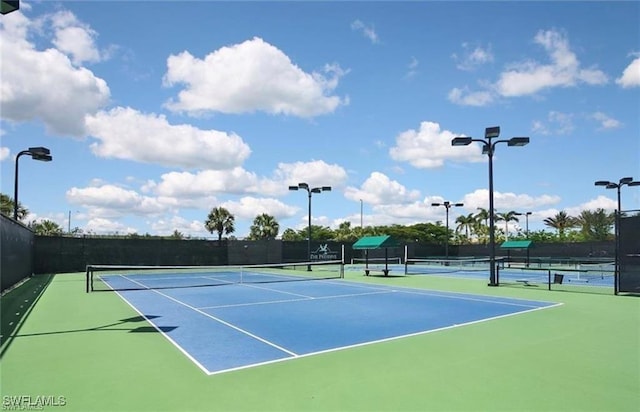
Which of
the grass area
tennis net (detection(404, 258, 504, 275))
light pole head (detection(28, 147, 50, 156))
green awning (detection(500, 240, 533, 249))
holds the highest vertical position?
light pole head (detection(28, 147, 50, 156))

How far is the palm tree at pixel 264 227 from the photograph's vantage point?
229 feet

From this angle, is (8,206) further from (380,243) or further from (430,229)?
(430,229)

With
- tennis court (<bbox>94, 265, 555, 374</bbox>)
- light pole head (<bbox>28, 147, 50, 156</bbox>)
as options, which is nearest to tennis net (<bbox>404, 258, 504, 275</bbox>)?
tennis court (<bbox>94, 265, 555, 374</bbox>)

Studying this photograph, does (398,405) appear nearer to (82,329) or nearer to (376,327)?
(376,327)

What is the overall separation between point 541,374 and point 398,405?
2.46m

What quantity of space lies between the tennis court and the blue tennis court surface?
0.02m

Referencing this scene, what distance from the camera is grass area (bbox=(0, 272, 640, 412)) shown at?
17.1ft

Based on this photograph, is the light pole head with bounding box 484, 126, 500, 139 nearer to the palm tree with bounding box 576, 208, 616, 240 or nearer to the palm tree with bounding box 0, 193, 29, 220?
the palm tree with bounding box 0, 193, 29, 220

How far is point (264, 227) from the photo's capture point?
70.5 m

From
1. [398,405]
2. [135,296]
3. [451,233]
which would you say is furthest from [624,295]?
[451,233]

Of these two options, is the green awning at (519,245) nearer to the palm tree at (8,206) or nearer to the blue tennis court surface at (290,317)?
the blue tennis court surface at (290,317)

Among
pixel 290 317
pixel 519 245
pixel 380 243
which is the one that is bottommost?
pixel 290 317

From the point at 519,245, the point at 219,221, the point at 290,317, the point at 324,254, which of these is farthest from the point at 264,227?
the point at 290,317

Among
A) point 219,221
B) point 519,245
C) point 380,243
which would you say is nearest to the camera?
point 380,243
